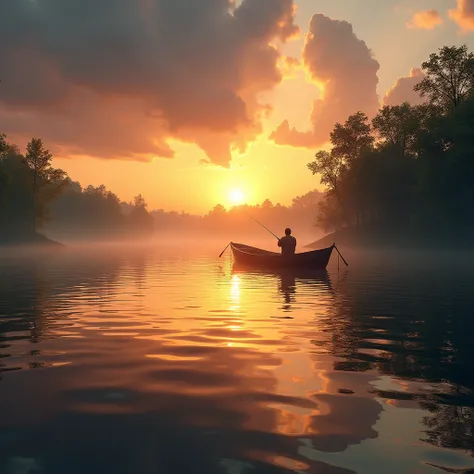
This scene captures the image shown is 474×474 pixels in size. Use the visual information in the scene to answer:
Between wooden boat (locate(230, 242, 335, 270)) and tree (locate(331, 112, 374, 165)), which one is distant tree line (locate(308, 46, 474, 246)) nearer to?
tree (locate(331, 112, 374, 165))

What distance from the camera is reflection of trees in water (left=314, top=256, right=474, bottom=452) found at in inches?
229

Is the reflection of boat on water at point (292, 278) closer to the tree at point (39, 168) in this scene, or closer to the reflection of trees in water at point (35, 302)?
the reflection of trees in water at point (35, 302)

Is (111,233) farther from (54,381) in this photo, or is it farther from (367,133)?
(54,381)

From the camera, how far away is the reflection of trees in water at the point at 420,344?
229 inches

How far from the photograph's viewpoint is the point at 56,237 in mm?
154625

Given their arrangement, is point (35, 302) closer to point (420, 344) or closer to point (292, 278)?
point (420, 344)

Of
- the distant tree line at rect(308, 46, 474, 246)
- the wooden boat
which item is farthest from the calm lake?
the distant tree line at rect(308, 46, 474, 246)

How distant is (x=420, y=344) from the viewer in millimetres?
10039

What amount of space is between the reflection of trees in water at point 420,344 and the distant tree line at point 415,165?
45.3 meters

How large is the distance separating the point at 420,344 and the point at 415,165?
6716cm

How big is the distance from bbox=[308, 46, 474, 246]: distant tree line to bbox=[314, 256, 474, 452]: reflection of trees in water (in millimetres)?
45260

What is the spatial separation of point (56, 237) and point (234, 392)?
15955 cm

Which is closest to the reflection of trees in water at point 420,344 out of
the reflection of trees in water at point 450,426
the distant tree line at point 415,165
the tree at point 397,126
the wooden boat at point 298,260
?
the reflection of trees in water at point 450,426

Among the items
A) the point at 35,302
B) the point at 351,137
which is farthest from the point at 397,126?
the point at 35,302
